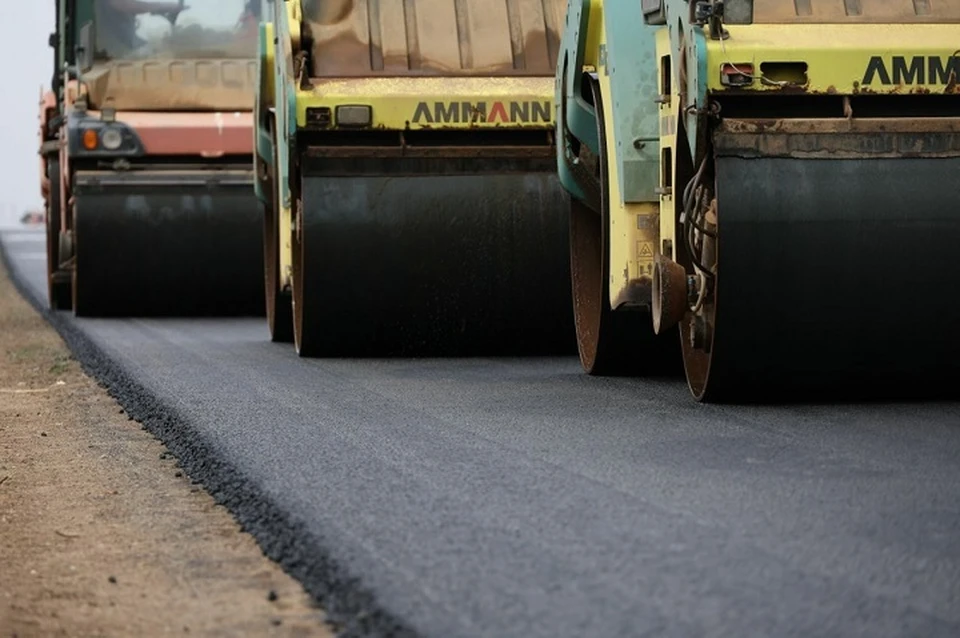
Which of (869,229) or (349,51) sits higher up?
(349,51)

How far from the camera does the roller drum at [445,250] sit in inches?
355

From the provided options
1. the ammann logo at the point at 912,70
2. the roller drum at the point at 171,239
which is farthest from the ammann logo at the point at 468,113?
the roller drum at the point at 171,239

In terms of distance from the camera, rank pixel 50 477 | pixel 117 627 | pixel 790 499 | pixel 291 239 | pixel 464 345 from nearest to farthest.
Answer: pixel 117 627 → pixel 790 499 → pixel 50 477 → pixel 464 345 → pixel 291 239

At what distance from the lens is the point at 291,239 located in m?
10.0

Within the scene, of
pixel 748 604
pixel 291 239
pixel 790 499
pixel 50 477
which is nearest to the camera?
pixel 748 604

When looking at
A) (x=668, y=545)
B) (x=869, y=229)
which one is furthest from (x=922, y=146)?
(x=668, y=545)

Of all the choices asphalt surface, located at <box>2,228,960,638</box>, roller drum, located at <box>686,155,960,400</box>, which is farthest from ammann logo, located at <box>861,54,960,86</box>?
asphalt surface, located at <box>2,228,960,638</box>

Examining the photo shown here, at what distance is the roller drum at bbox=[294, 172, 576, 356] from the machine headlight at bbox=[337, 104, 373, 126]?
0.76 ft

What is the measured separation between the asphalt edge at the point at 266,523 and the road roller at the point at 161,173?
4269mm

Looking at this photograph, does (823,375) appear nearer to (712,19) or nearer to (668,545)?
(712,19)

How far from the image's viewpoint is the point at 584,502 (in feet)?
15.0

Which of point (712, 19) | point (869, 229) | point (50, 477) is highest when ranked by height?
point (712, 19)

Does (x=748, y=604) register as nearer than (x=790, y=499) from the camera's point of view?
Yes

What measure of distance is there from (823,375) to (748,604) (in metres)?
2.92
